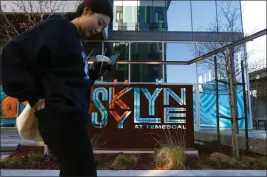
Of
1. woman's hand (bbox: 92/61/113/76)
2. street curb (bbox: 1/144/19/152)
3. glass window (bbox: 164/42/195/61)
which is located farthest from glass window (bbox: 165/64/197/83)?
woman's hand (bbox: 92/61/113/76)

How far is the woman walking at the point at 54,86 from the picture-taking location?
4.64 feet

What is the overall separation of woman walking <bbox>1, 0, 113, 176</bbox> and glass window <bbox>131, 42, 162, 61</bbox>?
1282cm

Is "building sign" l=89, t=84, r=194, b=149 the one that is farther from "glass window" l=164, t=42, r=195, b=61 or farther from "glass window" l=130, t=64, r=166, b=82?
"glass window" l=164, t=42, r=195, b=61

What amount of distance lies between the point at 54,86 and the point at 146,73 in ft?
41.0

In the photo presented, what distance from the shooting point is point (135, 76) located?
14.0 meters

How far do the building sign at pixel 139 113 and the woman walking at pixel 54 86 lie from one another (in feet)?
19.0

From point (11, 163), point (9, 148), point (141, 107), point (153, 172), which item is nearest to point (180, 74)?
point (141, 107)

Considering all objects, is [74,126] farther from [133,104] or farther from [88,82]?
[133,104]

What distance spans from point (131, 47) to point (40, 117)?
13198mm

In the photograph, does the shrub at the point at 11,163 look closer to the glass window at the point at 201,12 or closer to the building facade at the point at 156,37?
the building facade at the point at 156,37

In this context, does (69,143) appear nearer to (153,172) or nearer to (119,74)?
(153,172)

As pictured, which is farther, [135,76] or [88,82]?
[135,76]

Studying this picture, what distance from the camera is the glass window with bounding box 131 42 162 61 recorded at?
47.0 ft

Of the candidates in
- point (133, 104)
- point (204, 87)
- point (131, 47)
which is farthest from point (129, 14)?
point (133, 104)
